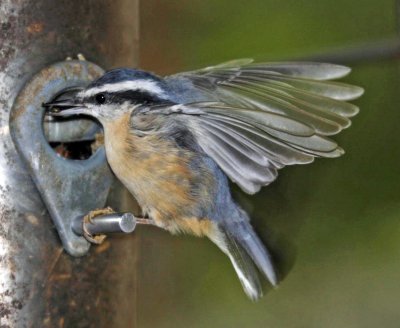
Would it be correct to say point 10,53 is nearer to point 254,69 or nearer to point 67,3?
→ point 67,3

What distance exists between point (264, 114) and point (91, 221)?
0.64m

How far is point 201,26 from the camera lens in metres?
5.04

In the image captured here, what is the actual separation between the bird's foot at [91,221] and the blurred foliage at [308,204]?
4.24 ft

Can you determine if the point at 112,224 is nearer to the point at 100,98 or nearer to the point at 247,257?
the point at 100,98

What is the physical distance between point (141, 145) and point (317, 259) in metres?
2.41

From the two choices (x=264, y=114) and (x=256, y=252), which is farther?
(x=256, y=252)

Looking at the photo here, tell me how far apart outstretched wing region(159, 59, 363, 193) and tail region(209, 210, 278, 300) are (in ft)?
0.92

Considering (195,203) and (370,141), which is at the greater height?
(195,203)

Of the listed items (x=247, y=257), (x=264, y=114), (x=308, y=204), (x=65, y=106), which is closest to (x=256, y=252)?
(x=247, y=257)

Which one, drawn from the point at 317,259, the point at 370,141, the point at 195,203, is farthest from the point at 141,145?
the point at 317,259

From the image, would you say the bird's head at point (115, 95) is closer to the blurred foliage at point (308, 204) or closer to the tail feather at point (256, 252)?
the tail feather at point (256, 252)

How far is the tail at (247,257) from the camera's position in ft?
10.1

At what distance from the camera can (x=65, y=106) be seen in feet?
9.61

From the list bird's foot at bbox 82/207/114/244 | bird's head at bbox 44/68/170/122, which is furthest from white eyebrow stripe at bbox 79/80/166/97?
bird's foot at bbox 82/207/114/244
